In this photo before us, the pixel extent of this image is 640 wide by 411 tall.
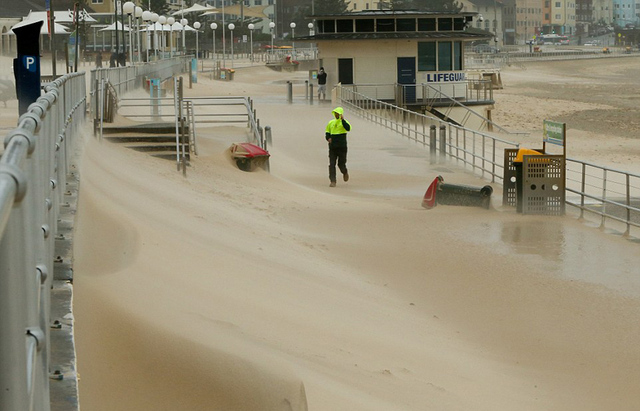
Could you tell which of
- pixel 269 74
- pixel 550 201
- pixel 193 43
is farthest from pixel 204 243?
pixel 193 43

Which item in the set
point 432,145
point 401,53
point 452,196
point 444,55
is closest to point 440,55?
point 444,55

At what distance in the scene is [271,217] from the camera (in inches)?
605

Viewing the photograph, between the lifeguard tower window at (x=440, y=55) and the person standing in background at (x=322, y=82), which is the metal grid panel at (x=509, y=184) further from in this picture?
the person standing in background at (x=322, y=82)

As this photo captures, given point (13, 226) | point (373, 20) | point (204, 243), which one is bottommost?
point (204, 243)

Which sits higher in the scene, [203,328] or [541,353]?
[203,328]

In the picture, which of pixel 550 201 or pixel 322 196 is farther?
pixel 322 196

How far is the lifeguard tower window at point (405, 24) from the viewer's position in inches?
1588

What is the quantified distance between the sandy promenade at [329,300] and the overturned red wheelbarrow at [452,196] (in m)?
0.23

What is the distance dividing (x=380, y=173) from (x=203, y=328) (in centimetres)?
1576

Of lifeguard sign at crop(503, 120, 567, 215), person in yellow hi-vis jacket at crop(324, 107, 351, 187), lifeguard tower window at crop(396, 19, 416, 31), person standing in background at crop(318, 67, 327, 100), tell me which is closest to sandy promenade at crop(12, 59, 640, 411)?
lifeguard sign at crop(503, 120, 567, 215)

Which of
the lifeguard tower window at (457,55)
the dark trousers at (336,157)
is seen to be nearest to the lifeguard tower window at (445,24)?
the lifeguard tower window at (457,55)

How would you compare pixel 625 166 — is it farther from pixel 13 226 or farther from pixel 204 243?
pixel 13 226

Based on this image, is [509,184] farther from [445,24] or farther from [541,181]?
[445,24]

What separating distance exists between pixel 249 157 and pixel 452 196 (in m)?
4.36
